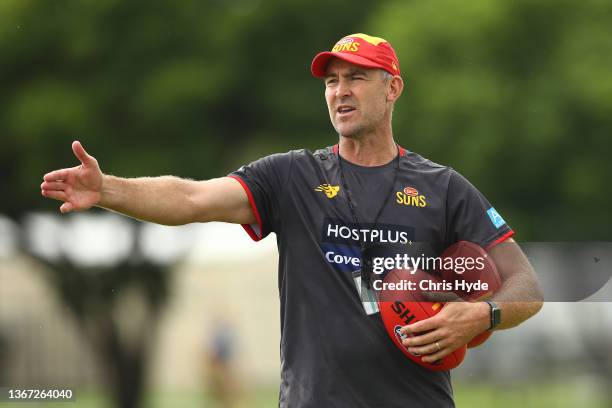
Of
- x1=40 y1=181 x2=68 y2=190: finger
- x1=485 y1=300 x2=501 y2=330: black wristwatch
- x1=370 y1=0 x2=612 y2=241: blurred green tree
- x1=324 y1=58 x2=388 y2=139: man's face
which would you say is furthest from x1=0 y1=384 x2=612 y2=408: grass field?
x1=40 y1=181 x2=68 y2=190: finger

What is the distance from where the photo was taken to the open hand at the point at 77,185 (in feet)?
15.0

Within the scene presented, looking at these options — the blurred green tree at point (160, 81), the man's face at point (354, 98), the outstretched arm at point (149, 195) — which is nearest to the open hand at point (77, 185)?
the outstretched arm at point (149, 195)

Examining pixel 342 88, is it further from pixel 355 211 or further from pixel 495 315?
pixel 495 315

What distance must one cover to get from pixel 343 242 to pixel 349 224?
0.09 meters

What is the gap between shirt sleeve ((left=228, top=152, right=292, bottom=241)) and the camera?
205 inches

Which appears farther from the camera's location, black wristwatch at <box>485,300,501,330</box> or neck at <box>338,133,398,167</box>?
neck at <box>338,133,398,167</box>

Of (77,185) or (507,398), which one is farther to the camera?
(507,398)

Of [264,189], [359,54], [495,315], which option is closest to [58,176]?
[264,189]

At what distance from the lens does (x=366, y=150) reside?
5383mm

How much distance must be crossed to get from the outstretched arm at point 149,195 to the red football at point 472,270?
89 cm

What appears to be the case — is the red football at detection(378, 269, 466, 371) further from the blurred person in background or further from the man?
the blurred person in background

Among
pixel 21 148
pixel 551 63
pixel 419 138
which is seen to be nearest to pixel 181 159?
pixel 21 148

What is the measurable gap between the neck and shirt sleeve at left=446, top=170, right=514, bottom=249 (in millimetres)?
331

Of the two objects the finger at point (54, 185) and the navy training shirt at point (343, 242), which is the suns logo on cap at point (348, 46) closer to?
the navy training shirt at point (343, 242)
